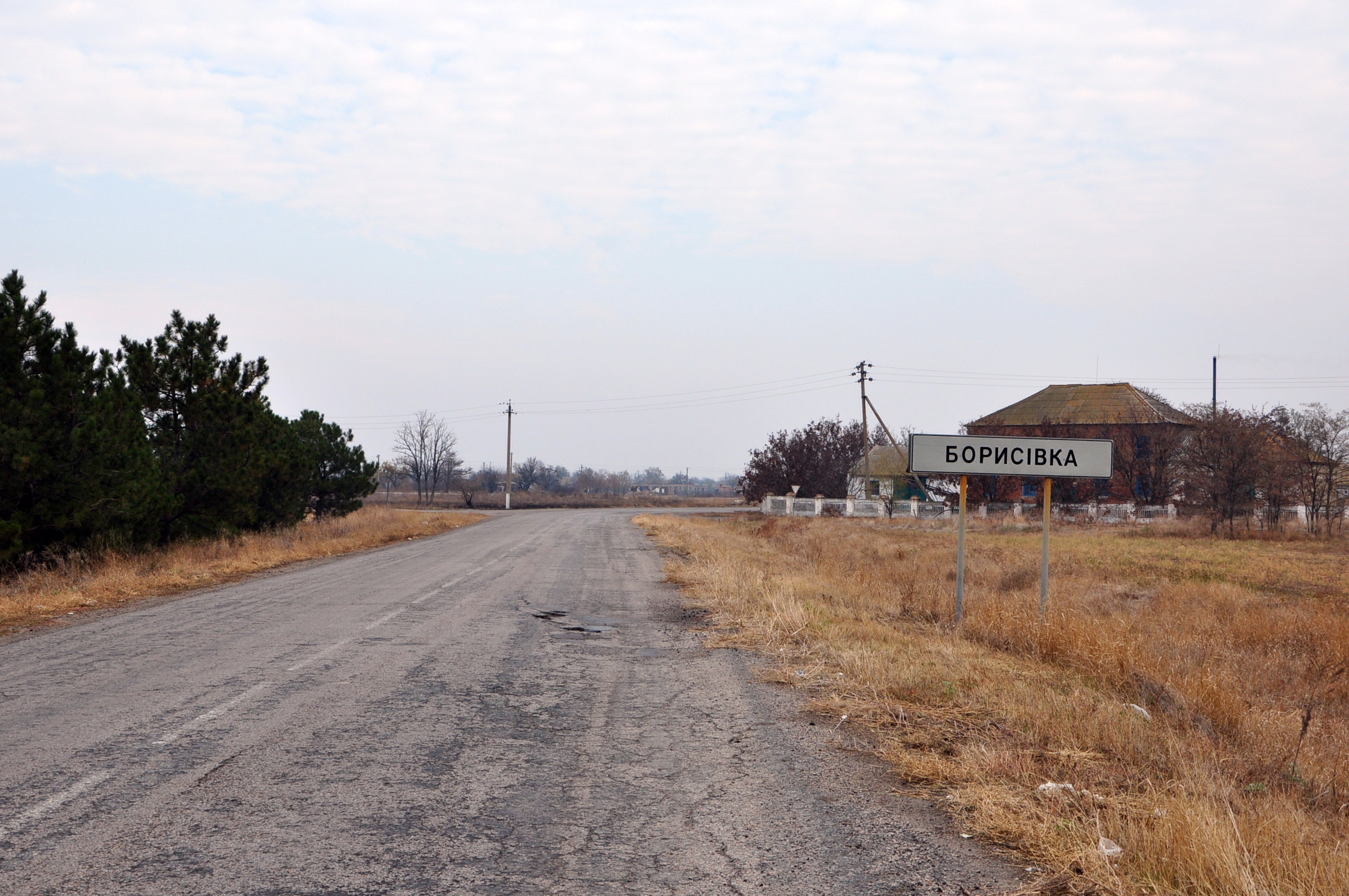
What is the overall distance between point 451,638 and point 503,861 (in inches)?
268

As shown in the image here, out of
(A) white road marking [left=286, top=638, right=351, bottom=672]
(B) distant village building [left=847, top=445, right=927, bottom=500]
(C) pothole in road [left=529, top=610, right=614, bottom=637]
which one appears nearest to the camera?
(A) white road marking [left=286, top=638, right=351, bottom=672]

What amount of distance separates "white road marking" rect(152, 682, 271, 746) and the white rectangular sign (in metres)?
7.23

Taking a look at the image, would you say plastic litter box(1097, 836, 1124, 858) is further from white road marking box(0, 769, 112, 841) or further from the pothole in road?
the pothole in road

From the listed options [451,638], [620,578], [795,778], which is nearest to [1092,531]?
[620,578]

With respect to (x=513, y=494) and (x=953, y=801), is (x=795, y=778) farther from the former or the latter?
(x=513, y=494)

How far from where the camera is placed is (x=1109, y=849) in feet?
13.6

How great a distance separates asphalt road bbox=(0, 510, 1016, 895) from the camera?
4055mm

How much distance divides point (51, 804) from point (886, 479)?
66620mm

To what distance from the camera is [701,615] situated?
43.5ft

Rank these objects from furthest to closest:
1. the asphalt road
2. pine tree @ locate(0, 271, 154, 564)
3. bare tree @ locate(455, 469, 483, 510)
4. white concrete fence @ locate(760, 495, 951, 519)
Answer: bare tree @ locate(455, 469, 483, 510) → white concrete fence @ locate(760, 495, 951, 519) → pine tree @ locate(0, 271, 154, 564) → the asphalt road

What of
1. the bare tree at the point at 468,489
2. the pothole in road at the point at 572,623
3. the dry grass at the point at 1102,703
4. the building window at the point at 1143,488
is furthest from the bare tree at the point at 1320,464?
the bare tree at the point at 468,489

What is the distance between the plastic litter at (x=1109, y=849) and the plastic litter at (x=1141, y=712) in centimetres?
292

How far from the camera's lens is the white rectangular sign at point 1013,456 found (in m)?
11.0

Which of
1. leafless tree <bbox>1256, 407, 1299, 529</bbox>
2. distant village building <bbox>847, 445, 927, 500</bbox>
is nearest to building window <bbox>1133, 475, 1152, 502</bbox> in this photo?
distant village building <bbox>847, 445, 927, 500</bbox>
